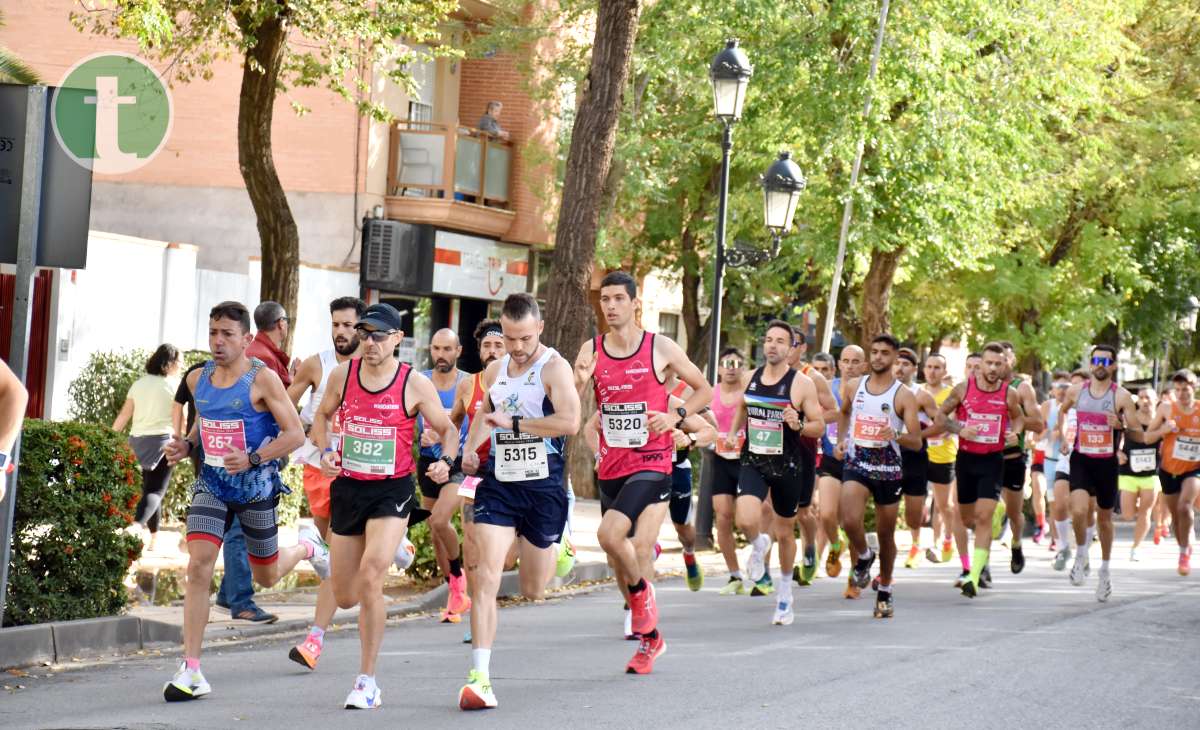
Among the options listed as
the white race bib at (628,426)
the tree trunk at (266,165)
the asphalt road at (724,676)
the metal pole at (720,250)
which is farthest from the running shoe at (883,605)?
the tree trunk at (266,165)

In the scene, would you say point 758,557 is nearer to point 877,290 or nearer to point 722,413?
point 722,413

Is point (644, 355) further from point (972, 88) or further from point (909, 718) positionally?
point (972, 88)

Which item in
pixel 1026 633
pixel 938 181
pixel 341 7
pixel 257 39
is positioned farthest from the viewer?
pixel 938 181

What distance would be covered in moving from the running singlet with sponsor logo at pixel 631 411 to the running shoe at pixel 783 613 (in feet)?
8.66

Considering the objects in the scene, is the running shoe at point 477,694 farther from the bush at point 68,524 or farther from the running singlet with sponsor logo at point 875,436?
the running singlet with sponsor logo at point 875,436

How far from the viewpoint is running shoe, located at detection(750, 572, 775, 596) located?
45.7 ft

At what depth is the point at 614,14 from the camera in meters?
15.5

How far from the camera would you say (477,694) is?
7.89 m

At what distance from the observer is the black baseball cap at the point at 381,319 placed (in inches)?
327

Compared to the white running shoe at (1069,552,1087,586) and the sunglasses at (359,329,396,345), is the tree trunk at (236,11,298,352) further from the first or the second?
the sunglasses at (359,329,396,345)

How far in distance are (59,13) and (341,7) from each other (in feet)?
33.5

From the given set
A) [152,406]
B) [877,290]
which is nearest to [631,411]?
[152,406]

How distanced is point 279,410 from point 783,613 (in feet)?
14.9

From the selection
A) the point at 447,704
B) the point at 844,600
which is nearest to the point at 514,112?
the point at 844,600
